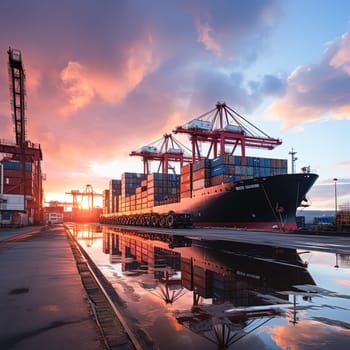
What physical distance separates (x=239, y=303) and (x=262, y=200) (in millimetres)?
33351

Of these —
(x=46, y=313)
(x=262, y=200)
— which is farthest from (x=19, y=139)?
(x=46, y=313)

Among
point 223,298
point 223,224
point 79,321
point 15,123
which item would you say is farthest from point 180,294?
point 15,123

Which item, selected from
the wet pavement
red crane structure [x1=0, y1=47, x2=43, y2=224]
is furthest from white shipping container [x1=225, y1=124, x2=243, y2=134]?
the wet pavement

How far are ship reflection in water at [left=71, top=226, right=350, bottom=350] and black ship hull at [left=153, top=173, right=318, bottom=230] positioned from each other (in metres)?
25.5

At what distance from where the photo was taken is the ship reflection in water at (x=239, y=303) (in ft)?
13.9

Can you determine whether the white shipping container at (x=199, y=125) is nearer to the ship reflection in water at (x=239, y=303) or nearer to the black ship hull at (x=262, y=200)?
the black ship hull at (x=262, y=200)

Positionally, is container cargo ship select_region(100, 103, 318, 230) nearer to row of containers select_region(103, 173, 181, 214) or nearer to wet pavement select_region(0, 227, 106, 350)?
row of containers select_region(103, 173, 181, 214)

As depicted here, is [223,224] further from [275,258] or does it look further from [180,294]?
[180,294]

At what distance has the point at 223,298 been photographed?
623 cm

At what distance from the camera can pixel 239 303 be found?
5.86 m

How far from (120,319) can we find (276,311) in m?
2.48

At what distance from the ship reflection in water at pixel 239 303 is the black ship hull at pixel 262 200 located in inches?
1005

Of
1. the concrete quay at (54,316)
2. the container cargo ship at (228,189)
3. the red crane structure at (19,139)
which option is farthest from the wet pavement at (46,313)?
the red crane structure at (19,139)

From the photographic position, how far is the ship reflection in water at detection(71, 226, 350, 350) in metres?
4.23
